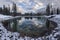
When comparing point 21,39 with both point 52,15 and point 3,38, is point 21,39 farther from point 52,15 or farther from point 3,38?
point 52,15

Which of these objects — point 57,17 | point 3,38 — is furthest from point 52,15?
point 3,38

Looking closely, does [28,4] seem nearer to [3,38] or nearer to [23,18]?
[23,18]

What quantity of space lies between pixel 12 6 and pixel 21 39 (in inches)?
22.8

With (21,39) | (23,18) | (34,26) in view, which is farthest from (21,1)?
(21,39)

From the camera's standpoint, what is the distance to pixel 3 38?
8.43 feet

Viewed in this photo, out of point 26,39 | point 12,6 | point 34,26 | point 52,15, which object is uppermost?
point 12,6

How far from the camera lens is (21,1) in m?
2.63

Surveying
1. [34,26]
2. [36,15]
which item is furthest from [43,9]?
[34,26]

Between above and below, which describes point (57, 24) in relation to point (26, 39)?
above

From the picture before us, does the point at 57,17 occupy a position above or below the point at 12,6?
below

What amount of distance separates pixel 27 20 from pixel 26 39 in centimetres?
32

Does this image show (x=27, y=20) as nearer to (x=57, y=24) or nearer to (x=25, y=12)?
(x=25, y=12)

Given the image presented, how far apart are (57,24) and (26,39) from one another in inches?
22.9

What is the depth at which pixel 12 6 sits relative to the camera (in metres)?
2.60
